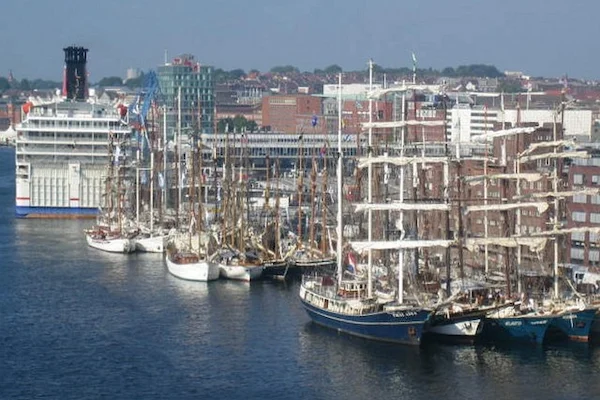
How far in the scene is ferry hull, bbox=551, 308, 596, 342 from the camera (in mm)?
26172

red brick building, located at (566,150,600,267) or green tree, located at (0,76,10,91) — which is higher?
green tree, located at (0,76,10,91)

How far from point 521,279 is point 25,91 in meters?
146

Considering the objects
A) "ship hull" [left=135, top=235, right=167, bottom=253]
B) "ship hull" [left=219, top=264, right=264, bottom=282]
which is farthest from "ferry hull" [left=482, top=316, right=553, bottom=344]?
"ship hull" [left=135, top=235, right=167, bottom=253]

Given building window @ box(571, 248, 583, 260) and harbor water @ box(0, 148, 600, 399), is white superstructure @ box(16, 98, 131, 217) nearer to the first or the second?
harbor water @ box(0, 148, 600, 399)

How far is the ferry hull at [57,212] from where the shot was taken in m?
54.2

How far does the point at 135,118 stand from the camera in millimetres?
71625

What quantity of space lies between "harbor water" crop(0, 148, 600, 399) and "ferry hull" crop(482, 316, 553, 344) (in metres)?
0.33

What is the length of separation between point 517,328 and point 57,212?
102 feet

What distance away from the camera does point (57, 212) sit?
54.6m

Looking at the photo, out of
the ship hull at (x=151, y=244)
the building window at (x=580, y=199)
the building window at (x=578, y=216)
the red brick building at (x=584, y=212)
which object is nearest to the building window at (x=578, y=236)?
the red brick building at (x=584, y=212)

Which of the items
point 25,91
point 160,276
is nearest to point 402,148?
point 160,276

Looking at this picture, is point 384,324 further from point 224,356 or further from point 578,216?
point 578,216

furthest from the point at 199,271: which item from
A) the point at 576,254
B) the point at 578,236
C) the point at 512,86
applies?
the point at 512,86

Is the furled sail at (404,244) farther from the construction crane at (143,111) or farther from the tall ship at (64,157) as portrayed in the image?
the construction crane at (143,111)
